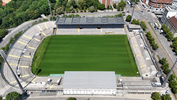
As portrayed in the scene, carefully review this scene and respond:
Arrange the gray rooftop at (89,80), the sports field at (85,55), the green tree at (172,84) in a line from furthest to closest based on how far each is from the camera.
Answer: the sports field at (85,55) < the green tree at (172,84) < the gray rooftop at (89,80)

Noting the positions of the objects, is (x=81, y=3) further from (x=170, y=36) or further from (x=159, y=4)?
(x=170, y=36)

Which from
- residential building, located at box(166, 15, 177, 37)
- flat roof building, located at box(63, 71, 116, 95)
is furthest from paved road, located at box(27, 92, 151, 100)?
residential building, located at box(166, 15, 177, 37)

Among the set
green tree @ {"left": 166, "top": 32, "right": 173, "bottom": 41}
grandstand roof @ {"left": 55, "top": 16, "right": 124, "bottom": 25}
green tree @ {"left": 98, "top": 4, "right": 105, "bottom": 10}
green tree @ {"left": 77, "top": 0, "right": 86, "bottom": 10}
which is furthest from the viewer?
green tree @ {"left": 77, "top": 0, "right": 86, "bottom": 10}

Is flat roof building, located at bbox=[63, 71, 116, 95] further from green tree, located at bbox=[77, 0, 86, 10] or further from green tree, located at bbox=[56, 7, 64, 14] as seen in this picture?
green tree, located at bbox=[77, 0, 86, 10]

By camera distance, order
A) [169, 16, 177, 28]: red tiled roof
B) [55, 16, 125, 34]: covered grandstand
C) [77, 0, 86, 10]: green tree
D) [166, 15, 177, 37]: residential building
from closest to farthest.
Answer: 1. [166, 15, 177, 37]: residential building
2. [169, 16, 177, 28]: red tiled roof
3. [55, 16, 125, 34]: covered grandstand
4. [77, 0, 86, 10]: green tree

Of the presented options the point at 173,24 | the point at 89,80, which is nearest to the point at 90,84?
the point at 89,80

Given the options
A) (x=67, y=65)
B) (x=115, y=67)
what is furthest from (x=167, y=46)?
(x=67, y=65)

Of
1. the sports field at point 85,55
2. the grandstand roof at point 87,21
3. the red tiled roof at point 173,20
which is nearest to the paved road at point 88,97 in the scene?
the sports field at point 85,55

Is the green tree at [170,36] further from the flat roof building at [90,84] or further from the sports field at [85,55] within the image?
the flat roof building at [90,84]
